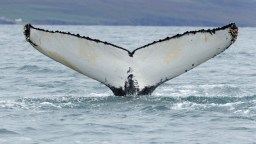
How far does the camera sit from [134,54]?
11.4m

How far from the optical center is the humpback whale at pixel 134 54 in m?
10.9

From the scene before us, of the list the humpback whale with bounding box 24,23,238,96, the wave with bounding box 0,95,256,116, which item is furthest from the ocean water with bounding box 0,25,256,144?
the humpback whale with bounding box 24,23,238,96

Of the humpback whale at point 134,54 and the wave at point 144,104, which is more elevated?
the humpback whale at point 134,54

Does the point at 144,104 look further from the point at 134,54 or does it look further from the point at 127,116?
the point at 134,54

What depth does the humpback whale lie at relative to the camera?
10.9 meters

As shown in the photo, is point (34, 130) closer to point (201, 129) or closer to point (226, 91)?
point (201, 129)

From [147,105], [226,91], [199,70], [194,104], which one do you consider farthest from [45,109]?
[199,70]

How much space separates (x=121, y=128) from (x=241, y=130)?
4.87ft

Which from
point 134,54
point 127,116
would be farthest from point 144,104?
point 134,54

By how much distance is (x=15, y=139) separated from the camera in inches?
391

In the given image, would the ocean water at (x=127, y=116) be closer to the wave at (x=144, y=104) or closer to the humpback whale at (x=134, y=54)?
the wave at (x=144, y=104)

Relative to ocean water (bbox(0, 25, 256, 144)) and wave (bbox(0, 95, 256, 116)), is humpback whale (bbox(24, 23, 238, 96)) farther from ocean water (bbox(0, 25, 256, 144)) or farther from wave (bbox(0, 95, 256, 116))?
ocean water (bbox(0, 25, 256, 144))

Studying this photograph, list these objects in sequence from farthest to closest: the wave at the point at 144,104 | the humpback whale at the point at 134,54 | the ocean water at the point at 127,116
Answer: the wave at the point at 144,104
the humpback whale at the point at 134,54
the ocean water at the point at 127,116

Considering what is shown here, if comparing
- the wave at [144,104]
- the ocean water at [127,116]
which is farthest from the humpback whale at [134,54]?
the ocean water at [127,116]
